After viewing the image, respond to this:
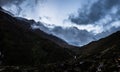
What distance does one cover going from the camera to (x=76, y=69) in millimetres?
60219

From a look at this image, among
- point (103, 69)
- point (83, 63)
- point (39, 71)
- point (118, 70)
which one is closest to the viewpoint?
point (118, 70)

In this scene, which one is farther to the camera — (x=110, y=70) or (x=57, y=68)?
(x=57, y=68)

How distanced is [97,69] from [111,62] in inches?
155

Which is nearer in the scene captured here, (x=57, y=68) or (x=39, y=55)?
(x=57, y=68)

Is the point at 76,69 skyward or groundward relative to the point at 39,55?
groundward

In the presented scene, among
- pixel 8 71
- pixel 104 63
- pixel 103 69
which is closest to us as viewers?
pixel 103 69

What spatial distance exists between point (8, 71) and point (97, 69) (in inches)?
1283

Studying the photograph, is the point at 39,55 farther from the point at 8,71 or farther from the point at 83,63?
the point at 83,63

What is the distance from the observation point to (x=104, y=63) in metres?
58.5

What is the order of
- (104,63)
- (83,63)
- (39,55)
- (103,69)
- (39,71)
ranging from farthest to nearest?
(39,55) < (39,71) < (83,63) < (104,63) < (103,69)

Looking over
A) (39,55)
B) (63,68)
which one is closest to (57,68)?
(63,68)

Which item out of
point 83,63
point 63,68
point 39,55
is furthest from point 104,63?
point 39,55

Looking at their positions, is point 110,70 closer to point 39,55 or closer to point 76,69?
point 76,69

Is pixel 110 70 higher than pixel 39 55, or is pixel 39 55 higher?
pixel 39 55
